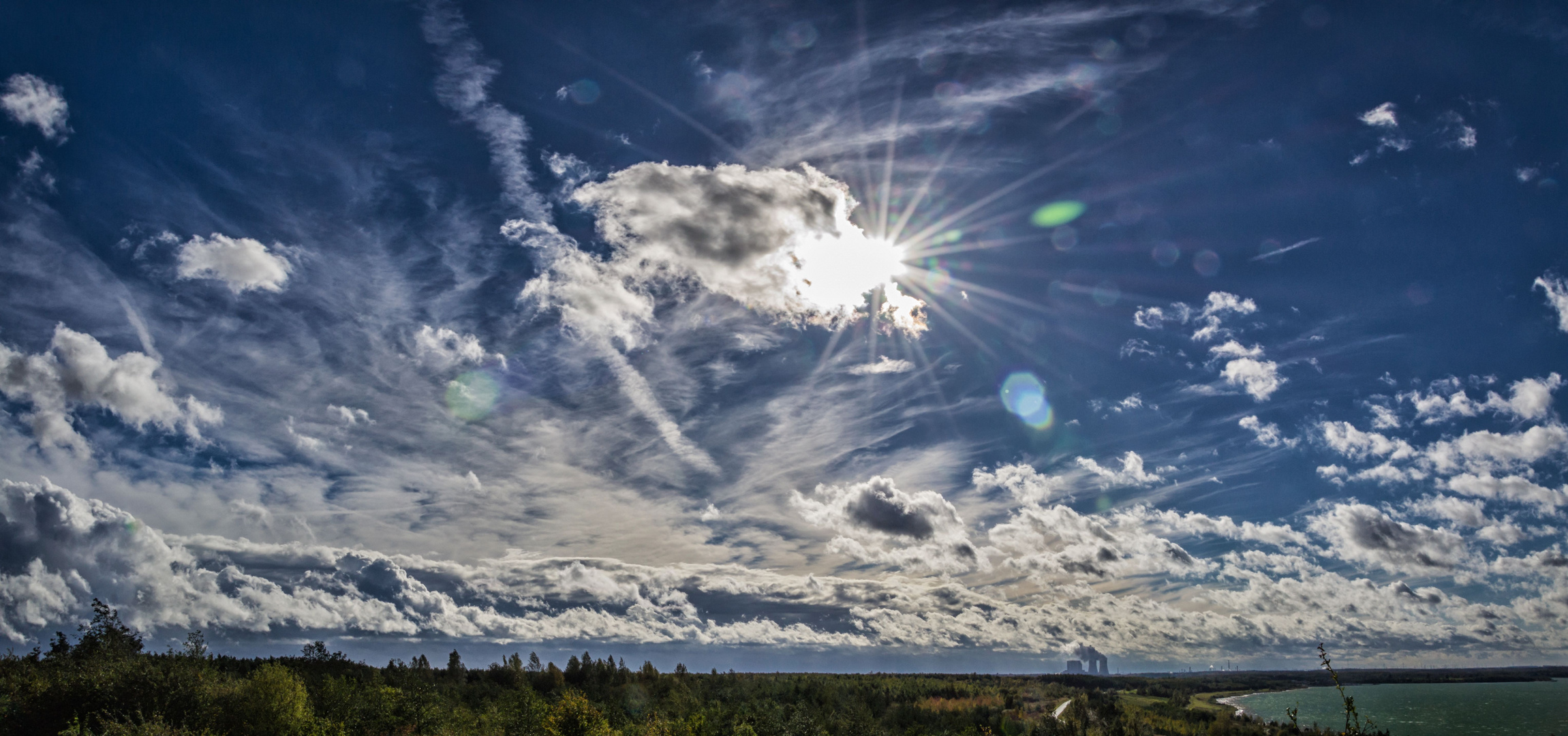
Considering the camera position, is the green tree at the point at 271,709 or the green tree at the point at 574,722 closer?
the green tree at the point at 271,709

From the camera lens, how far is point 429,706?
334 feet

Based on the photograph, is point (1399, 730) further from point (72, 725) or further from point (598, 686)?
point (72, 725)

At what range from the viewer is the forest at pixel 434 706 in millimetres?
61750

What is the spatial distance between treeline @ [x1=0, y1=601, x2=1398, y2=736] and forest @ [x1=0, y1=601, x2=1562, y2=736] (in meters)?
0.21

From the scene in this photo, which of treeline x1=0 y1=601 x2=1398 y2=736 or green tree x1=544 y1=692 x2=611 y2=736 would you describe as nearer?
treeline x1=0 y1=601 x2=1398 y2=736

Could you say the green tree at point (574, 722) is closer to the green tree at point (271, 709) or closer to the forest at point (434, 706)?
the forest at point (434, 706)

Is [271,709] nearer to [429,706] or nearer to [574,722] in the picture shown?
[574,722]

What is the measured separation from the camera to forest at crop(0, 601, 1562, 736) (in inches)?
2431

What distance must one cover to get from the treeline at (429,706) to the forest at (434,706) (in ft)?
0.70

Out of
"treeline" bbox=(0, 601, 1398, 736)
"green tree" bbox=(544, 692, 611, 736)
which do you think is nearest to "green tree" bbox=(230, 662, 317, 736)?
"treeline" bbox=(0, 601, 1398, 736)

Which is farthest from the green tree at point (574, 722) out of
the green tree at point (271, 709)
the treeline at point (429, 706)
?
the green tree at point (271, 709)

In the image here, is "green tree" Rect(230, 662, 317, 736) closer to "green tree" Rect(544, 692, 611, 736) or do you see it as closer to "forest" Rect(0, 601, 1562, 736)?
"forest" Rect(0, 601, 1562, 736)

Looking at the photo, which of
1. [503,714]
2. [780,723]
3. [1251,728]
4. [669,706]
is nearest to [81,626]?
[503,714]

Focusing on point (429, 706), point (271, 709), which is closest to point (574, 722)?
point (271, 709)
